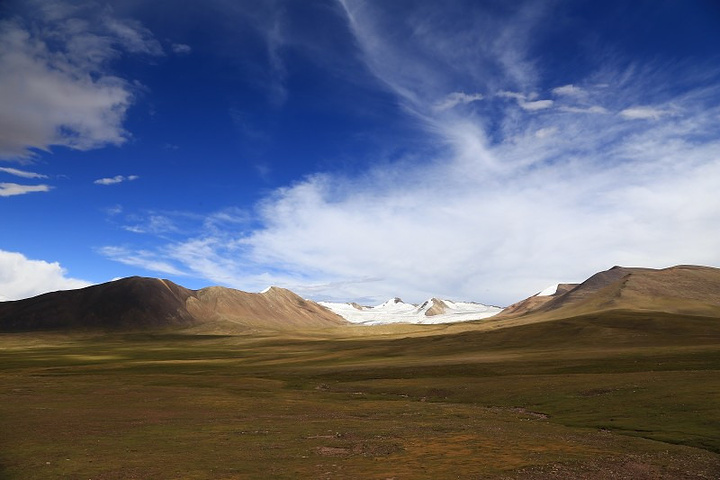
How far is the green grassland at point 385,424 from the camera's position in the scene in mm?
27953

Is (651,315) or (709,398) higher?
(651,315)

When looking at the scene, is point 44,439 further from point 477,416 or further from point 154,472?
point 477,416

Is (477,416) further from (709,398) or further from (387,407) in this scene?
(709,398)

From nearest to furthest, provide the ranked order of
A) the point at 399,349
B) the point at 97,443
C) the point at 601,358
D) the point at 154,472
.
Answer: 1. the point at 154,472
2. the point at 97,443
3. the point at 601,358
4. the point at 399,349

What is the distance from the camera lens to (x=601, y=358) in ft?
301

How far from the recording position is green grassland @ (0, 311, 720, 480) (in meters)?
A: 28.0

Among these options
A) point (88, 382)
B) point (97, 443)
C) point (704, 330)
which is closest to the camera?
point (97, 443)

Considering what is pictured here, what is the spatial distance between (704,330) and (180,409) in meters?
145

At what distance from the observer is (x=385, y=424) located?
43562 mm

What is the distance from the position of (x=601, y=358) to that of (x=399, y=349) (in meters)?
68.2

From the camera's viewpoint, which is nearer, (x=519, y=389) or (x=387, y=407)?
(x=387, y=407)

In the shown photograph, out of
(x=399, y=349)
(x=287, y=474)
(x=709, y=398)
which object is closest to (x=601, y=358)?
(x=709, y=398)

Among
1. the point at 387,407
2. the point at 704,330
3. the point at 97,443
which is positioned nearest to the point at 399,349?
the point at 704,330

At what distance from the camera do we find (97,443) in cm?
3409
